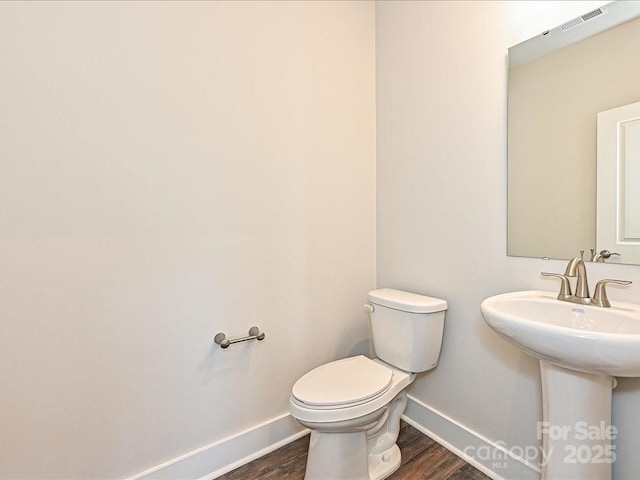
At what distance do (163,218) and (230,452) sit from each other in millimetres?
1100

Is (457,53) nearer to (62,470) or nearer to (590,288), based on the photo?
(590,288)

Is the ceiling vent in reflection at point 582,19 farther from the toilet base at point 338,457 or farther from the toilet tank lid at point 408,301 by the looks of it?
the toilet base at point 338,457

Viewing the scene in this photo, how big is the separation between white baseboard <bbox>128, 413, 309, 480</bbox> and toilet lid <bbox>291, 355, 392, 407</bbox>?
411 millimetres

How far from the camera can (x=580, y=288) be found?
1.05 m

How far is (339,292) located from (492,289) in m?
0.76

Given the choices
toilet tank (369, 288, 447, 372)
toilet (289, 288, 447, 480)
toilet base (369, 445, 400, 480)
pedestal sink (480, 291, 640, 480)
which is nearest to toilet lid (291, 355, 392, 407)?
toilet (289, 288, 447, 480)

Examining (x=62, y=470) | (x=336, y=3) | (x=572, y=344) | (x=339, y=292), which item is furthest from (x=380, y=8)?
(x=62, y=470)

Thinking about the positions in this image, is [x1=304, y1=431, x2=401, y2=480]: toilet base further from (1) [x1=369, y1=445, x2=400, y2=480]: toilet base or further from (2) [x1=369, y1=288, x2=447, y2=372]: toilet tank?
(2) [x1=369, y1=288, x2=447, y2=372]: toilet tank

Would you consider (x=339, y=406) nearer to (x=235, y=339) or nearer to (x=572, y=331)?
(x=235, y=339)

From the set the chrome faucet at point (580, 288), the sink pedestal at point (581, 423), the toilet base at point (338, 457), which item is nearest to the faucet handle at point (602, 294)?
the chrome faucet at point (580, 288)

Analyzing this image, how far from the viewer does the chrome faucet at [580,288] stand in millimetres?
1002

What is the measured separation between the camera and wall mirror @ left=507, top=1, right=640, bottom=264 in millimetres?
1016

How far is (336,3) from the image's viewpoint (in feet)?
5.59

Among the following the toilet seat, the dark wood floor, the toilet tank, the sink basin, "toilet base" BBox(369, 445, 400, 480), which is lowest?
the dark wood floor
